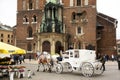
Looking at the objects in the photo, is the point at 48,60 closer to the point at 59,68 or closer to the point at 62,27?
the point at 59,68

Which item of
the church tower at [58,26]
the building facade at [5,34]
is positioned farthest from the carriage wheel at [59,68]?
the building facade at [5,34]

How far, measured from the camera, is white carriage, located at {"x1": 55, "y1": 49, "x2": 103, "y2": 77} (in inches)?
852

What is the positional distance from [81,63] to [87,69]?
993mm

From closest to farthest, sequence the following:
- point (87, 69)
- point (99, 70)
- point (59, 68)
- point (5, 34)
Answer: point (87, 69), point (99, 70), point (59, 68), point (5, 34)

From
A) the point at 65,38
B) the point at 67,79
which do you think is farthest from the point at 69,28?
the point at 67,79

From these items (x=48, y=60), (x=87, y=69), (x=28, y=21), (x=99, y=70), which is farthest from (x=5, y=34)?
(x=87, y=69)

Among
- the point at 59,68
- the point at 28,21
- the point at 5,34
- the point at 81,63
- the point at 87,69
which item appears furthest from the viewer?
the point at 5,34

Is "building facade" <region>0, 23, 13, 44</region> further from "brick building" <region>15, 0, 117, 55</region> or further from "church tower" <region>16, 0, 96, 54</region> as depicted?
"church tower" <region>16, 0, 96, 54</region>

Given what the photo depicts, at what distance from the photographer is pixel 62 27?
2050 inches

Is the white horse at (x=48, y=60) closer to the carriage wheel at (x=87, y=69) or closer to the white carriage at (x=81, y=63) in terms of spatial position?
the white carriage at (x=81, y=63)

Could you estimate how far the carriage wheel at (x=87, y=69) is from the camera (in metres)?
21.4

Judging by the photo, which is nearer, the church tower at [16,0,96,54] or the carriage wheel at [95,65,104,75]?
the carriage wheel at [95,65,104,75]

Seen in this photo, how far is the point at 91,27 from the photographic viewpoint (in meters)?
51.1

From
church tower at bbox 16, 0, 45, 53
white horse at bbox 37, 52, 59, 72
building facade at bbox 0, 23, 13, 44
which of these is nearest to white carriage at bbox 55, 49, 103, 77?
white horse at bbox 37, 52, 59, 72
